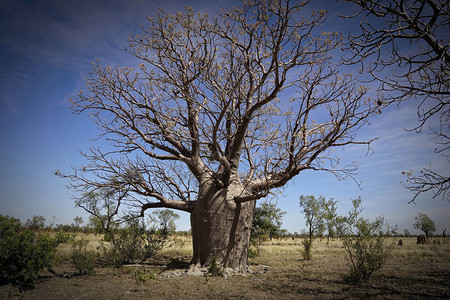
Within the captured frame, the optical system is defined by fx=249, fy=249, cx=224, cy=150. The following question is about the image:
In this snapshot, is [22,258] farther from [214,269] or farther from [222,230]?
[222,230]

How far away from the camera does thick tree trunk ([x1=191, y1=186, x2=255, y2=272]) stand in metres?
7.12

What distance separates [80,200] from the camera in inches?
310

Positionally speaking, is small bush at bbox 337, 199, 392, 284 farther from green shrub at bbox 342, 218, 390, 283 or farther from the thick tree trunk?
the thick tree trunk

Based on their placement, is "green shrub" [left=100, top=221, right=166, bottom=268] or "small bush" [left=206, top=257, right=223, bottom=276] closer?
"small bush" [left=206, top=257, right=223, bottom=276]

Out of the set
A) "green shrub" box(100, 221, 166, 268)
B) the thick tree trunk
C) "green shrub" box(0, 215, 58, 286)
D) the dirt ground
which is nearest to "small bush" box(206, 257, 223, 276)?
the thick tree trunk

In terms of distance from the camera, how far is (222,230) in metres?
7.18

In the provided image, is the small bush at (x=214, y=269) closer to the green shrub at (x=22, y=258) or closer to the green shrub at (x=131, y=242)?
the green shrub at (x=131, y=242)

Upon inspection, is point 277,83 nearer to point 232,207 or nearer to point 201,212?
point 232,207

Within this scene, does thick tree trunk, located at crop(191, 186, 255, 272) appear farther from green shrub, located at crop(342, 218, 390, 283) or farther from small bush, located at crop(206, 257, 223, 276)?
green shrub, located at crop(342, 218, 390, 283)

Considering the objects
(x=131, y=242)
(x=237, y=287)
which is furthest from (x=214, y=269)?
(x=131, y=242)

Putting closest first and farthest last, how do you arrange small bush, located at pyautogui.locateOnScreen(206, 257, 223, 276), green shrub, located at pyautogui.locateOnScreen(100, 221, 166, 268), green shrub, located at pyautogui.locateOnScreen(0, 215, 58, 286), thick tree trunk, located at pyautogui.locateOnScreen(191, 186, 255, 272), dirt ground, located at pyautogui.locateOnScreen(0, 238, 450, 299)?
dirt ground, located at pyautogui.locateOnScreen(0, 238, 450, 299), green shrub, located at pyautogui.locateOnScreen(0, 215, 58, 286), small bush, located at pyautogui.locateOnScreen(206, 257, 223, 276), thick tree trunk, located at pyautogui.locateOnScreen(191, 186, 255, 272), green shrub, located at pyautogui.locateOnScreen(100, 221, 166, 268)

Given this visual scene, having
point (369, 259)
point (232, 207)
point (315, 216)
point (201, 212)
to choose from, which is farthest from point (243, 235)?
point (315, 216)

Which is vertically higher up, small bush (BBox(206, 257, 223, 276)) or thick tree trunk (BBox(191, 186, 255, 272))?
thick tree trunk (BBox(191, 186, 255, 272))

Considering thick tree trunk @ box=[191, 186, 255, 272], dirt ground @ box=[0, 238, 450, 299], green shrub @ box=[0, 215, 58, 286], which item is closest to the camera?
dirt ground @ box=[0, 238, 450, 299]
